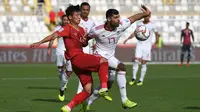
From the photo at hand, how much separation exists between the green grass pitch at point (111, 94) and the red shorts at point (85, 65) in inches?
73.5

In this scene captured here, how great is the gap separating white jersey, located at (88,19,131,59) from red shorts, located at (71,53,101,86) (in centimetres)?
80

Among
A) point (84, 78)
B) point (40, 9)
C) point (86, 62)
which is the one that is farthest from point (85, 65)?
point (40, 9)

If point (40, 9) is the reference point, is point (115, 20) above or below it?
above

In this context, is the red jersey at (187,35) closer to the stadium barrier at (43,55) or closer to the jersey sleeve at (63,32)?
the stadium barrier at (43,55)

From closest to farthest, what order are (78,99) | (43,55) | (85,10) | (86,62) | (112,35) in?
(78,99) → (86,62) → (112,35) → (85,10) → (43,55)

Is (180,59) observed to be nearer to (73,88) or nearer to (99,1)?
(99,1)

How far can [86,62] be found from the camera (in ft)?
36.0

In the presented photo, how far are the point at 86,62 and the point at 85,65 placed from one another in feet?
0.21

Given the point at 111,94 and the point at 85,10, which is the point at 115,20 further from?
the point at 111,94

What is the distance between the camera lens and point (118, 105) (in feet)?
45.9

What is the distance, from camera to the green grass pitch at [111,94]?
13.3 meters

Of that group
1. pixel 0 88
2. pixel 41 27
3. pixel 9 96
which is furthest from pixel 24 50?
pixel 9 96

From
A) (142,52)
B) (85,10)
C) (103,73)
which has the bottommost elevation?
(142,52)

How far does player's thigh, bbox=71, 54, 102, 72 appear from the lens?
432 inches
